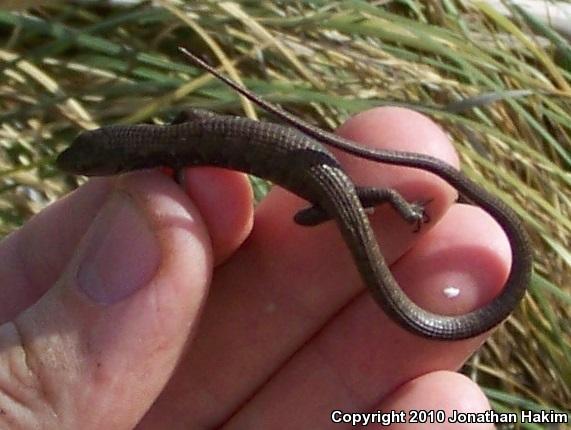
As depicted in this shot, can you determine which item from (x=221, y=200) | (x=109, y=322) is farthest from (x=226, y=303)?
(x=109, y=322)

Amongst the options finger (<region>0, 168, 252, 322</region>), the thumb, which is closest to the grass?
finger (<region>0, 168, 252, 322</region>)

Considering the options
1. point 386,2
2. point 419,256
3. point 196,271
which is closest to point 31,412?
point 196,271

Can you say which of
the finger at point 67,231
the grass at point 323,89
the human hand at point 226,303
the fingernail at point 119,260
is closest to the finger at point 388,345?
the human hand at point 226,303

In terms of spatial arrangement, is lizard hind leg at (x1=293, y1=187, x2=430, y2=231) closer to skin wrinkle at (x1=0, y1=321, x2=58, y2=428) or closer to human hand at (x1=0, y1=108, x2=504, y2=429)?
human hand at (x1=0, y1=108, x2=504, y2=429)

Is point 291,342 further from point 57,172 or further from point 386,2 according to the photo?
point 386,2

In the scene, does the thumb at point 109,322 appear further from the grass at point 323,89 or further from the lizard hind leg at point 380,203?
the grass at point 323,89

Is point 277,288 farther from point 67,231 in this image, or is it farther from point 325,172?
point 67,231
